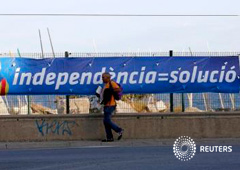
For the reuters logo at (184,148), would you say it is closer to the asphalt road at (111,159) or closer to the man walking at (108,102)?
the asphalt road at (111,159)

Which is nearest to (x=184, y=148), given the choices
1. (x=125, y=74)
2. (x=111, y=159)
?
(x=111, y=159)

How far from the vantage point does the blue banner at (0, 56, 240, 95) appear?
2014 centimetres

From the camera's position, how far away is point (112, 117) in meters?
19.3

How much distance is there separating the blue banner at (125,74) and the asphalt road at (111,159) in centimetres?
341

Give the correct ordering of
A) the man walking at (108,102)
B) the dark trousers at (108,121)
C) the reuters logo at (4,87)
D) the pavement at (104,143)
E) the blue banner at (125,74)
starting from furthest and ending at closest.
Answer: the blue banner at (125,74)
the reuters logo at (4,87)
the man walking at (108,102)
the dark trousers at (108,121)
the pavement at (104,143)

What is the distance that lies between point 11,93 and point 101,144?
10.7ft

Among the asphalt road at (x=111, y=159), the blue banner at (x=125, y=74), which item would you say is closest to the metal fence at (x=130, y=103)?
the blue banner at (x=125, y=74)

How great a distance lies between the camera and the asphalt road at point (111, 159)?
13.1m

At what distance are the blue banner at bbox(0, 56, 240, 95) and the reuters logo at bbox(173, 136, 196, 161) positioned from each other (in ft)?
6.62

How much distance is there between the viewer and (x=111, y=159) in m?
14.4

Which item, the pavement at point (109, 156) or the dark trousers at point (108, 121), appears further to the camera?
the dark trousers at point (108, 121)

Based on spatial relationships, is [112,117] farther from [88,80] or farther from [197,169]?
[197,169]

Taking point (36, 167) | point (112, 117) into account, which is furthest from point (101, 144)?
point (36, 167)

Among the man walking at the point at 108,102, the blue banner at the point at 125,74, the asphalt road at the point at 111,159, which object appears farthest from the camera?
the blue banner at the point at 125,74
